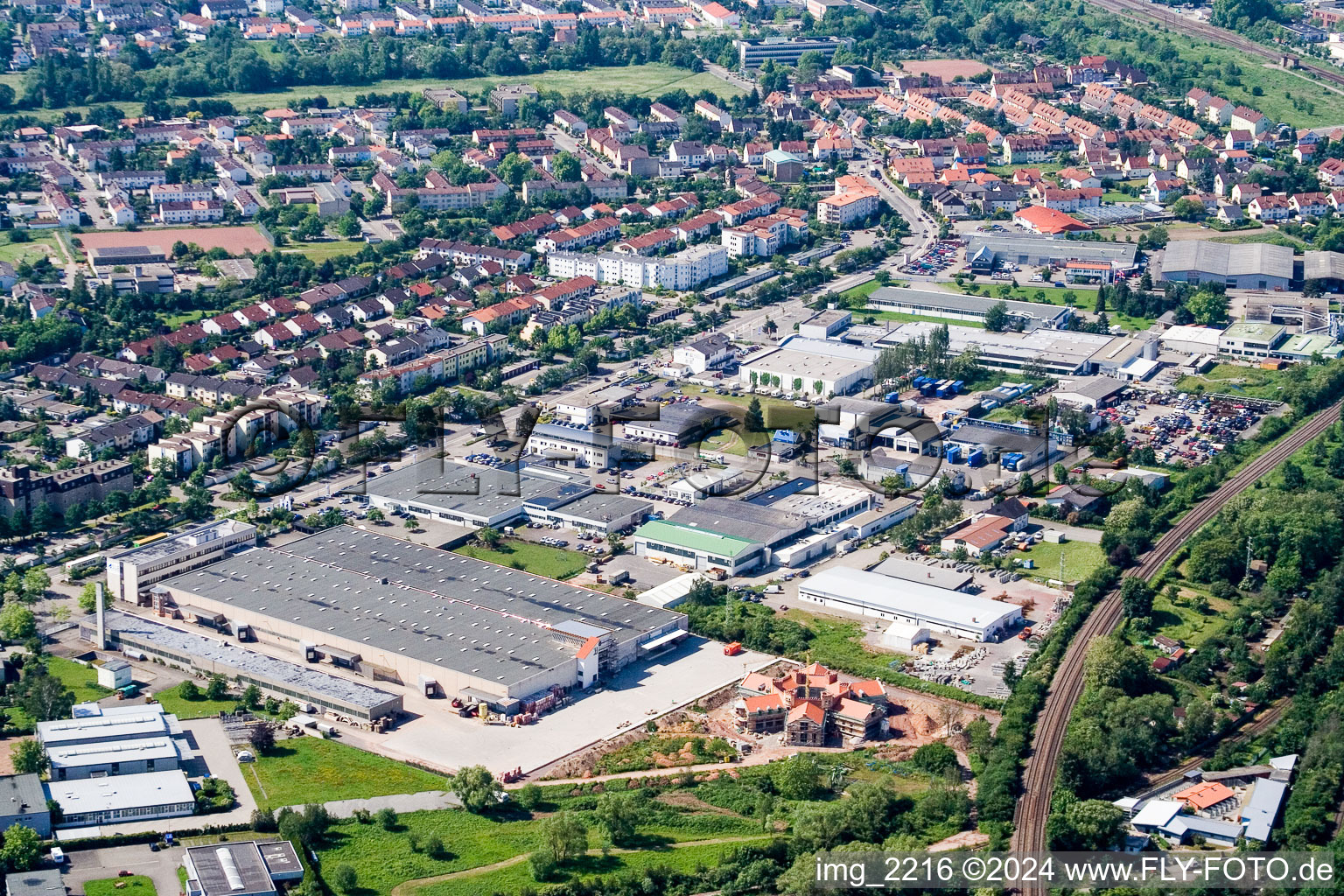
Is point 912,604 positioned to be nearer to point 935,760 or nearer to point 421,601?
point 935,760

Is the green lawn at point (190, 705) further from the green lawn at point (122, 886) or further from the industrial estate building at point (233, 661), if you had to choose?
the green lawn at point (122, 886)

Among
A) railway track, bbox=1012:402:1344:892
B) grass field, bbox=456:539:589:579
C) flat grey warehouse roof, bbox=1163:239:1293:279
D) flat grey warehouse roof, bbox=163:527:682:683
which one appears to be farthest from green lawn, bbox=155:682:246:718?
flat grey warehouse roof, bbox=1163:239:1293:279

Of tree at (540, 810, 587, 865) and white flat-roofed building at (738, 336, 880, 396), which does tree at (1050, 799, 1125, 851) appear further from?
white flat-roofed building at (738, 336, 880, 396)

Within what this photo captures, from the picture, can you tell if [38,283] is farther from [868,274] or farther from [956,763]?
[956,763]

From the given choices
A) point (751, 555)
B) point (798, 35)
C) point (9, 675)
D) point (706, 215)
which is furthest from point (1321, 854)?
point (798, 35)

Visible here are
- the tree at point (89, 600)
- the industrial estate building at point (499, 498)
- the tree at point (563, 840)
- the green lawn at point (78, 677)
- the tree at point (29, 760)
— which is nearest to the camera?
the tree at point (563, 840)

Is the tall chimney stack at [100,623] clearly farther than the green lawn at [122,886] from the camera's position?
Yes

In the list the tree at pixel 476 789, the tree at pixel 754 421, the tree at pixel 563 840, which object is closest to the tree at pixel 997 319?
the tree at pixel 754 421

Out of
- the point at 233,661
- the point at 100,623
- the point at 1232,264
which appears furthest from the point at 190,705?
the point at 1232,264
